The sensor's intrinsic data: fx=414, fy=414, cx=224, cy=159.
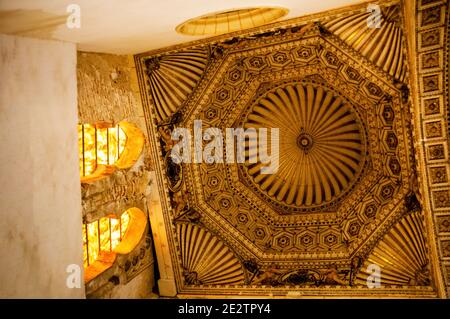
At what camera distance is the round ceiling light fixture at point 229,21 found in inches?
171

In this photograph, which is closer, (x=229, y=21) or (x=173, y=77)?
(x=229, y=21)

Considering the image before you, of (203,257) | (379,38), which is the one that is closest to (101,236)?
(203,257)

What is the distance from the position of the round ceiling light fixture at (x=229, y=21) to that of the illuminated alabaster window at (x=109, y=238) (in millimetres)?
2304

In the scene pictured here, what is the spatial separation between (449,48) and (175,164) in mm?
3423

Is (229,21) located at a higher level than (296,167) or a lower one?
higher

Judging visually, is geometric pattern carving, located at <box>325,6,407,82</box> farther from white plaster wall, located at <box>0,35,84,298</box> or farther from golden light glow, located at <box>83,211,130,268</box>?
golden light glow, located at <box>83,211,130,268</box>

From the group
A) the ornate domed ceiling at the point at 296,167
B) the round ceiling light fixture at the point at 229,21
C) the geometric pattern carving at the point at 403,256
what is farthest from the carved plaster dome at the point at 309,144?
the round ceiling light fixture at the point at 229,21

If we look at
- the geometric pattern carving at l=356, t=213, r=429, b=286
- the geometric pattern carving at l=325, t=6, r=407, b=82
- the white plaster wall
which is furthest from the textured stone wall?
the geometric pattern carving at l=356, t=213, r=429, b=286

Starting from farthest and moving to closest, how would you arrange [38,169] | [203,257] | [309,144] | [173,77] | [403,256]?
[309,144]
[203,257]
[173,77]
[403,256]
[38,169]

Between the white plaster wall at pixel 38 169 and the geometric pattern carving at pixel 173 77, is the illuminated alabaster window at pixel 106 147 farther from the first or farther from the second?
the white plaster wall at pixel 38 169

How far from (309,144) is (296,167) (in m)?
0.39

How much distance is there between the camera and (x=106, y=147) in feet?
16.3

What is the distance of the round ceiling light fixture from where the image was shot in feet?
14.3

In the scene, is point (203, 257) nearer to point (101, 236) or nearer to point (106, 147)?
point (101, 236)
